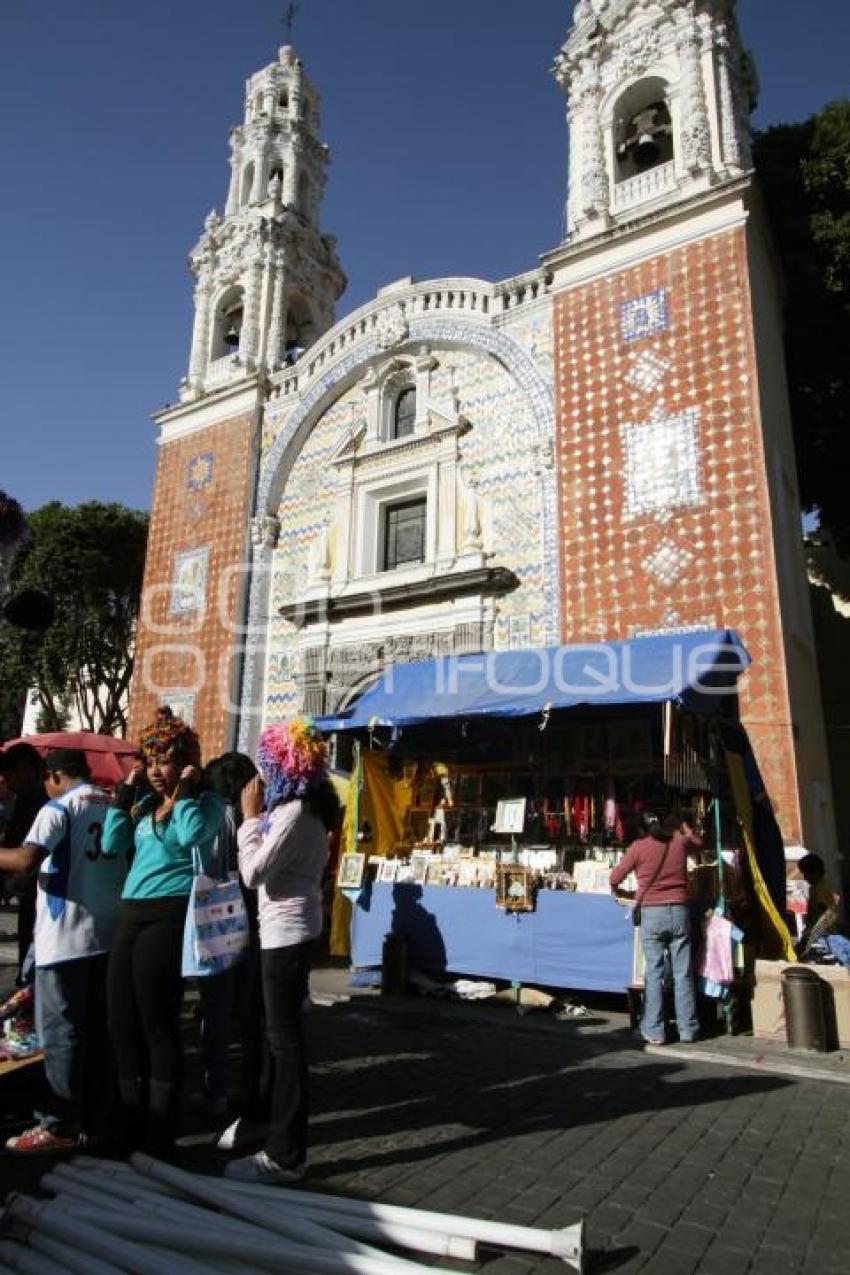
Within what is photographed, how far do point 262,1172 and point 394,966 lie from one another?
4.68m

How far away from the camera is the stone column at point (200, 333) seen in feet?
59.7

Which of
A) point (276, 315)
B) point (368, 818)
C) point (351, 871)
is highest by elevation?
point (276, 315)

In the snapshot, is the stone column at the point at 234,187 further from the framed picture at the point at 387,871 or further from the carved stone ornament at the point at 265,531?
the framed picture at the point at 387,871

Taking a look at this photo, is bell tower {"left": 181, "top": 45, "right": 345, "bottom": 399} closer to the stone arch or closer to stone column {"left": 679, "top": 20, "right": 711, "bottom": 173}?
the stone arch

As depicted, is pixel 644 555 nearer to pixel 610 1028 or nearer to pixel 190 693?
pixel 610 1028

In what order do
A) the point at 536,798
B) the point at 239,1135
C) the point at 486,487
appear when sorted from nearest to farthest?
the point at 239,1135 < the point at 536,798 < the point at 486,487

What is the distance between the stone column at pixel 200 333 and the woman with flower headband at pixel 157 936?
16065 millimetres

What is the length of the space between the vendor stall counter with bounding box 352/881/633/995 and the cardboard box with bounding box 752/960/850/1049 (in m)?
0.99

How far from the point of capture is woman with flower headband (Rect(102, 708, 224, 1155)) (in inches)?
130

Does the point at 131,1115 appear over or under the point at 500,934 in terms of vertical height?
under

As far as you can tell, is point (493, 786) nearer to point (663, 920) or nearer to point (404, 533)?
point (663, 920)

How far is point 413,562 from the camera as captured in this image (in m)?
14.5

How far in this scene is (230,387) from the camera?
1728cm

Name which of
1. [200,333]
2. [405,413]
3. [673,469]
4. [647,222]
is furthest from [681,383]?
[200,333]
